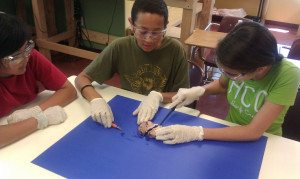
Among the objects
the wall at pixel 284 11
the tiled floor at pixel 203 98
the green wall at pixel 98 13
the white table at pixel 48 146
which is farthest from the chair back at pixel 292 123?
the wall at pixel 284 11

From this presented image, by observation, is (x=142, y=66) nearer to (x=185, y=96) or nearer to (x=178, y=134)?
(x=185, y=96)

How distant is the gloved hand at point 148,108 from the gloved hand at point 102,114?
4.8 inches

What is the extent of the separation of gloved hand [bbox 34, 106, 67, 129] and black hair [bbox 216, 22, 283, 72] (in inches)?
27.5

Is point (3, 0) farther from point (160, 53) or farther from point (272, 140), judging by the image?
point (272, 140)

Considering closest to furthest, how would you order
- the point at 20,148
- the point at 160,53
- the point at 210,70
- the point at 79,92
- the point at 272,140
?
the point at 20,148 → the point at 272,140 → the point at 79,92 → the point at 160,53 → the point at 210,70

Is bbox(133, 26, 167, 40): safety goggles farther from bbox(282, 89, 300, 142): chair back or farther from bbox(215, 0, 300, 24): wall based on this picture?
bbox(215, 0, 300, 24): wall

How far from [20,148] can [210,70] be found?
2744 millimetres

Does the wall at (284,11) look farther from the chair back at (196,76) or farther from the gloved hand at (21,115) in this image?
the gloved hand at (21,115)

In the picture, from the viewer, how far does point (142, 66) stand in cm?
152

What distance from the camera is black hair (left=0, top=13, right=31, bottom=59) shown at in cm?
98

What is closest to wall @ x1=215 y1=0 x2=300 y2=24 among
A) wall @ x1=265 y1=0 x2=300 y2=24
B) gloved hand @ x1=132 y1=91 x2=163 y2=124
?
wall @ x1=265 y1=0 x2=300 y2=24

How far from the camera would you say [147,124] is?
1.14 metres

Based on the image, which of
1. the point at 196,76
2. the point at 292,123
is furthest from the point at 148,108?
the point at 292,123

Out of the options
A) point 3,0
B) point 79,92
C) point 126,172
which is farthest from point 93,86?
point 3,0
